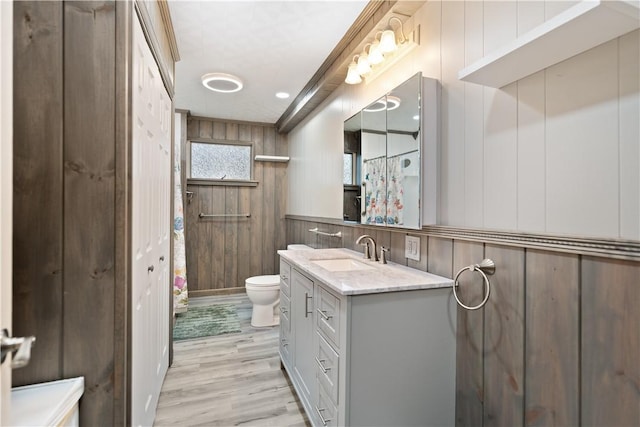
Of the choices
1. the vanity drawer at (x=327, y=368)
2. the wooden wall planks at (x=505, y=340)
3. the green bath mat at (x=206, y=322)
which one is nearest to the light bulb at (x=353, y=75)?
the wooden wall planks at (x=505, y=340)

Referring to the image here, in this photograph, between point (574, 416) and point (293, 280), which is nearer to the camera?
point (574, 416)

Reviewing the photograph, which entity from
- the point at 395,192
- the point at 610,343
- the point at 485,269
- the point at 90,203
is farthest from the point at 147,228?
the point at 610,343

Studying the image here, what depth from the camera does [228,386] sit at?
7.02 feet

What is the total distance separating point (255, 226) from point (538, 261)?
378cm

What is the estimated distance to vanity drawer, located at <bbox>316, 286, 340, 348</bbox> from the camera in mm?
1359

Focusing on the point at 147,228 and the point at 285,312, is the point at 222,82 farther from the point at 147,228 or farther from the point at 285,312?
the point at 285,312

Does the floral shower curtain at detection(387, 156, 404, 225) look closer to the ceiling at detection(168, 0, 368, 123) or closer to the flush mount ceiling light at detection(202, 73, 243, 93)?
the ceiling at detection(168, 0, 368, 123)

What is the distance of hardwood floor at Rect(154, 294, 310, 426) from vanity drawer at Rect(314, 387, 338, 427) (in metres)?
0.33

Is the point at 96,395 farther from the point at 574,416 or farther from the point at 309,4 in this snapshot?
the point at 309,4

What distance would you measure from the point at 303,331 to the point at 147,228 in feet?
3.30

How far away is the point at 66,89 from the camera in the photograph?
0.95 meters

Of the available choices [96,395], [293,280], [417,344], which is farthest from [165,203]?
[417,344]

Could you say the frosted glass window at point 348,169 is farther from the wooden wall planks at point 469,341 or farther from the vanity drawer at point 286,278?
the wooden wall planks at point 469,341

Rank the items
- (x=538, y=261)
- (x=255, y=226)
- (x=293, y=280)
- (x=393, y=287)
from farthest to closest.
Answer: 1. (x=255, y=226)
2. (x=293, y=280)
3. (x=393, y=287)
4. (x=538, y=261)
